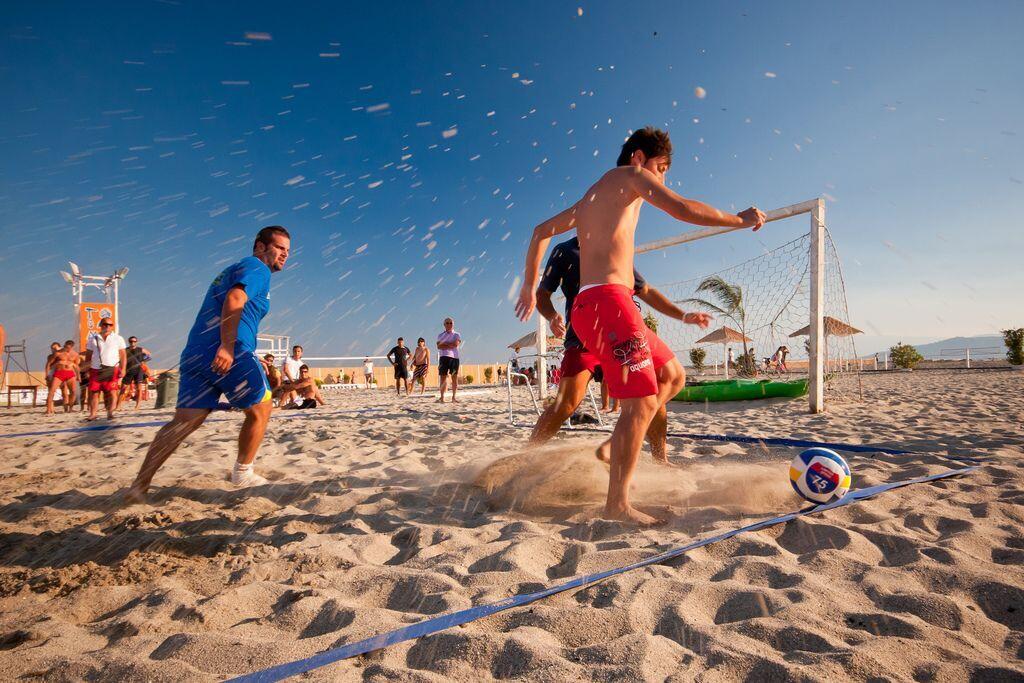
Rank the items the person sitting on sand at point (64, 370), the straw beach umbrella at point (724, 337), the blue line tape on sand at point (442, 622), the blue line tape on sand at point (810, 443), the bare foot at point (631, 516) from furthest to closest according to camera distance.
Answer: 1. the straw beach umbrella at point (724, 337)
2. the person sitting on sand at point (64, 370)
3. the blue line tape on sand at point (810, 443)
4. the bare foot at point (631, 516)
5. the blue line tape on sand at point (442, 622)

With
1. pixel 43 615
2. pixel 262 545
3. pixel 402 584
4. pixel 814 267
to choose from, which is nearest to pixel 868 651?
pixel 402 584

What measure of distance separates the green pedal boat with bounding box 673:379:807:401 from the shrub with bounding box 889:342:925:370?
69.3ft

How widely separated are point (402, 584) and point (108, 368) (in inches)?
351

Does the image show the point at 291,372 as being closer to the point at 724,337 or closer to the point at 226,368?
the point at 226,368

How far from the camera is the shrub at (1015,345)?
2091 centimetres

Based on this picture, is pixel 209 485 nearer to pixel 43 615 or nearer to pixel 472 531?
pixel 43 615

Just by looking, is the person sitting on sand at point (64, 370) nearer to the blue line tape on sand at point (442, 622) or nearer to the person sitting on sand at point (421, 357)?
the person sitting on sand at point (421, 357)

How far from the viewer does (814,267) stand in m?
7.41

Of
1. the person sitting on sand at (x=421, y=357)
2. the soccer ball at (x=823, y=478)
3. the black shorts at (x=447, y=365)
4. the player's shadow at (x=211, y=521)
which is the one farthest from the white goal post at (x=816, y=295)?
the person sitting on sand at (x=421, y=357)

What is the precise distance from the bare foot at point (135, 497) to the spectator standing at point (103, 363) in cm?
670

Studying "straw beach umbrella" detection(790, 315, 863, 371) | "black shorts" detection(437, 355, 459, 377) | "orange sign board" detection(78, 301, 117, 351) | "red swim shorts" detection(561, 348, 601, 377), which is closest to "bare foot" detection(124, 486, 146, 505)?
"red swim shorts" detection(561, 348, 601, 377)

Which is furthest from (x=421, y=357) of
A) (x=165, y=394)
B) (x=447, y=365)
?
(x=165, y=394)

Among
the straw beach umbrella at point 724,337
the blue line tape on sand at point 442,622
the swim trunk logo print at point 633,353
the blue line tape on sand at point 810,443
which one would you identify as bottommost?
the blue line tape on sand at point 442,622

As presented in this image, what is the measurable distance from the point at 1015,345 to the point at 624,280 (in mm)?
27730
